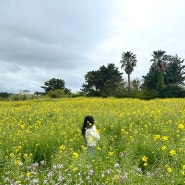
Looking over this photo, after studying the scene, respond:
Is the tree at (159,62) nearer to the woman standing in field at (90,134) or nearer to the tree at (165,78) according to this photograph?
the tree at (165,78)

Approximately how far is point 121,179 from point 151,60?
4450cm

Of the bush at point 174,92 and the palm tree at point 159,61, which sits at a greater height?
the palm tree at point 159,61

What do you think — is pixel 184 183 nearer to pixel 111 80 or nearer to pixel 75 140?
pixel 75 140

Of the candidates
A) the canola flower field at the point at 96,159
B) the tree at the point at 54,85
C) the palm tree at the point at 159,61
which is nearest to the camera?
the canola flower field at the point at 96,159

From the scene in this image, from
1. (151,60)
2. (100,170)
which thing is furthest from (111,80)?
(100,170)

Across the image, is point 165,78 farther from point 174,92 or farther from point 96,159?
point 96,159

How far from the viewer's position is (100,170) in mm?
4023

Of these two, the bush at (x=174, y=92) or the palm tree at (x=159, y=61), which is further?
the palm tree at (x=159, y=61)

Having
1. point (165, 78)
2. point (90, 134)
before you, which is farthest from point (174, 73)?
point (90, 134)

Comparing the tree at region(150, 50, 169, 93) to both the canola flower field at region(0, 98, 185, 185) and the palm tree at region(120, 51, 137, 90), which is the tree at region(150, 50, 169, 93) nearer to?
the palm tree at region(120, 51, 137, 90)

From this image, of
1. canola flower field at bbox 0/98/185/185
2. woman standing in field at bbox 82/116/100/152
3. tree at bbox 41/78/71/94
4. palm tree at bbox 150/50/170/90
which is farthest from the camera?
tree at bbox 41/78/71/94

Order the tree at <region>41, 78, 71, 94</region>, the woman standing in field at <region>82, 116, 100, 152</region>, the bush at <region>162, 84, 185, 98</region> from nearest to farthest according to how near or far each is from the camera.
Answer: the woman standing in field at <region>82, 116, 100, 152</region> → the bush at <region>162, 84, 185, 98</region> → the tree at <region>41, 78, 71, 94</region>

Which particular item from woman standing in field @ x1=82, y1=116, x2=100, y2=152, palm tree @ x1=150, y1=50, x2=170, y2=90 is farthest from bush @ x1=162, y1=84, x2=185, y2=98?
woman standing in field @ x1=82, y1=116, x2=100, y2=152

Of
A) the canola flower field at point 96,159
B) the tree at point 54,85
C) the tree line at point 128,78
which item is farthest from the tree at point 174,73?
the canola flower field at point 96,159
